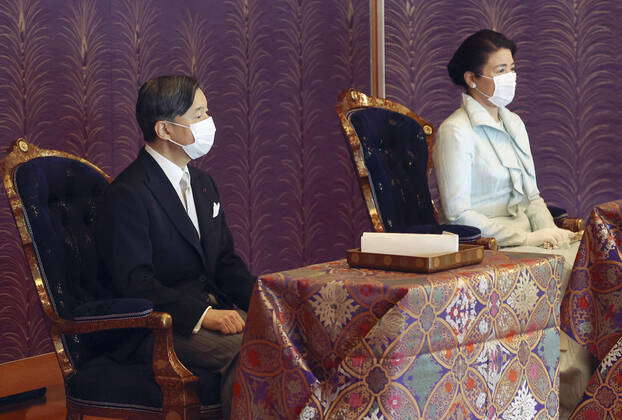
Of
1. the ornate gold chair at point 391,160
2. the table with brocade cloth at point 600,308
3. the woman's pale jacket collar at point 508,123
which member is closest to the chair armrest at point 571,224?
the ornate gold chair at point 391,160

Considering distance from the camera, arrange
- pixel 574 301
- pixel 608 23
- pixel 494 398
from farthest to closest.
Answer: pixel 608 23 < pixel 574 301 < pixel 494 398

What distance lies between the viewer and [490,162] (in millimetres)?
3379

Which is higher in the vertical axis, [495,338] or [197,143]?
[197,143]

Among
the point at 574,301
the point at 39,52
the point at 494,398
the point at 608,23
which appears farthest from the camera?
the point at 608,23

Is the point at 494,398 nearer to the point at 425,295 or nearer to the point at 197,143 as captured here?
the point at 425,295

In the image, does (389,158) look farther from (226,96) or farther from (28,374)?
(28,374)

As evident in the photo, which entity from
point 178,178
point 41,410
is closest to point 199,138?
point 178,178

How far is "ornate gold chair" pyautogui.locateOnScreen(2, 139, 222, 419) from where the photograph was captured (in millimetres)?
2221

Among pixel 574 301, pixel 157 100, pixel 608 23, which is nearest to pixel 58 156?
pixel 157 100

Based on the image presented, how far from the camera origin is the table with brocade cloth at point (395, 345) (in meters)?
1.81

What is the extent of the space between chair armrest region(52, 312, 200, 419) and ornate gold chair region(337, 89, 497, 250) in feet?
4.02

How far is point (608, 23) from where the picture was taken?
4.25 m

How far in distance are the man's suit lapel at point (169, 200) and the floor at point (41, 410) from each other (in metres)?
1.18

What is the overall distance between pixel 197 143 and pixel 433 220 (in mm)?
1215
